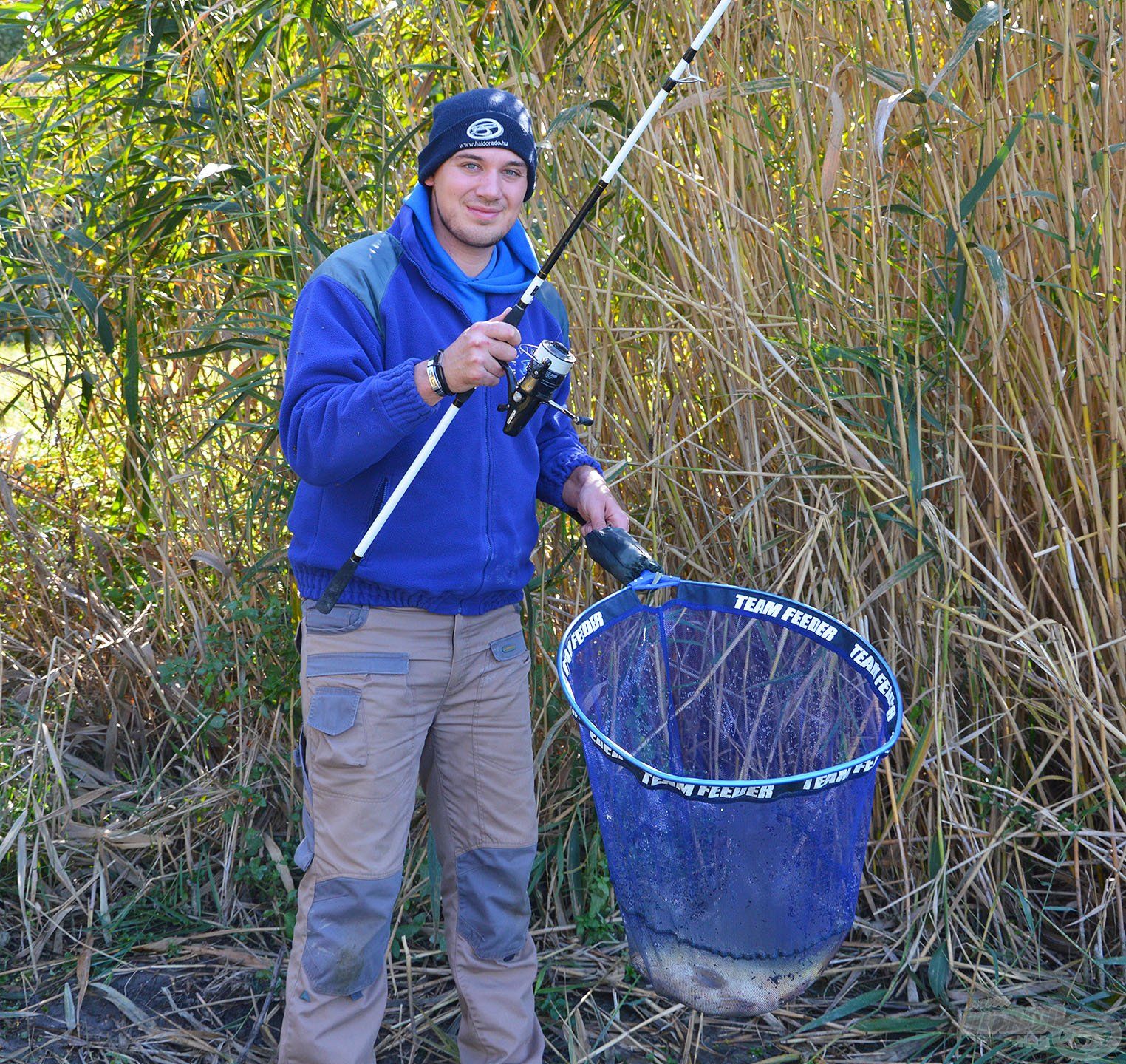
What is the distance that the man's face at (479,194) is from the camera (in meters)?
1.95

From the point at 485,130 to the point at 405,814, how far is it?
109 cm

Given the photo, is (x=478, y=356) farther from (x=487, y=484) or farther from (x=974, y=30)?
(x=974, y=30)

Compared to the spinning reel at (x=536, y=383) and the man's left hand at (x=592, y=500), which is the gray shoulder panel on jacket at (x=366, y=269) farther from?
the man's left hand at (x=592, y=500)

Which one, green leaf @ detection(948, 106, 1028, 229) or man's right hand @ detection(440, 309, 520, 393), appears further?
green leaf @ detection(948, 106, 1028, 229)

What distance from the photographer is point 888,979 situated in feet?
7.63

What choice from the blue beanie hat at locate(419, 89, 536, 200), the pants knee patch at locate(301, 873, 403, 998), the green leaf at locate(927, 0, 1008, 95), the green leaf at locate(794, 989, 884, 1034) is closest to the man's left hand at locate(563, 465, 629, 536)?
the blue beanie hat at locate(419, 89, 536, 200)

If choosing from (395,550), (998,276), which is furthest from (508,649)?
(998,276)

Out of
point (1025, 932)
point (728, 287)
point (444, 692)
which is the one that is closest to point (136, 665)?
point (444, 692)

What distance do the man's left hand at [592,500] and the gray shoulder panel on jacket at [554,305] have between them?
240 millimetres

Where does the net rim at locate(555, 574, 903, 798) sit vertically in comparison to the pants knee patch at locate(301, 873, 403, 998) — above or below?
above

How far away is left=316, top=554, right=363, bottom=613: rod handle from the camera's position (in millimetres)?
1845

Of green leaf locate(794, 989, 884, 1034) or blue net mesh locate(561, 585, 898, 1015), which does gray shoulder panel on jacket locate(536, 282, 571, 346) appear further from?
green leaf locate(794, 989, 884, 1034)

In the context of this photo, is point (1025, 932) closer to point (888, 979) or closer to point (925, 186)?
point (888, 979)

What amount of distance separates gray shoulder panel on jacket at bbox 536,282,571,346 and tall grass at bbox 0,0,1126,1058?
0.16m
